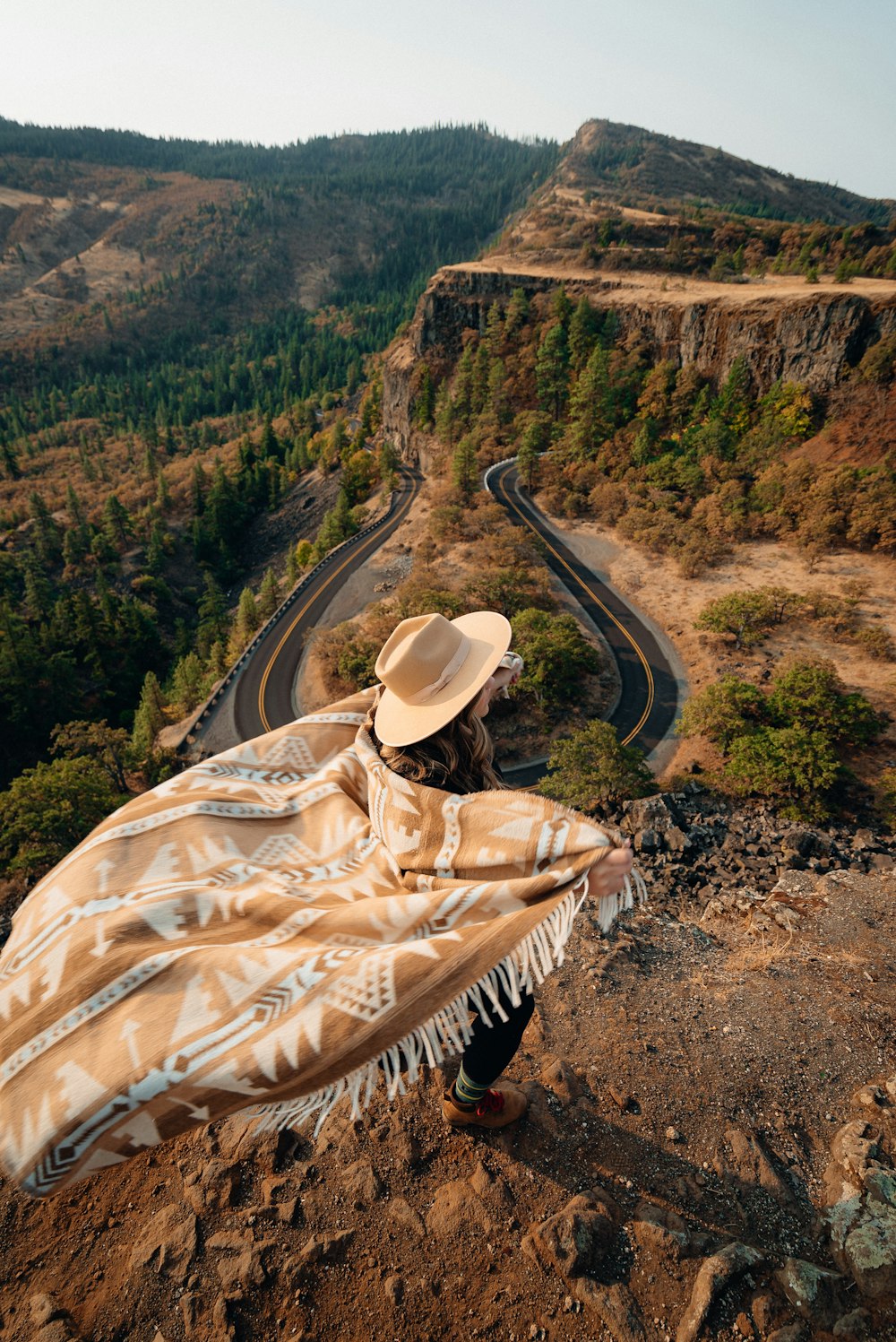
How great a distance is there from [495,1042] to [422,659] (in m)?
2.61

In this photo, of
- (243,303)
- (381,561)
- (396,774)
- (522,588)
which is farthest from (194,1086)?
(243,303)

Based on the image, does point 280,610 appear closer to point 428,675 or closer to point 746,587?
point 746,587

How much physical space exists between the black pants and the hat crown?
2.04 m

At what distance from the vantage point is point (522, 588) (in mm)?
29578

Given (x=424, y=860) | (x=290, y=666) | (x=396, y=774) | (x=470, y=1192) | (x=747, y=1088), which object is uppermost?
(x=396, y=774)

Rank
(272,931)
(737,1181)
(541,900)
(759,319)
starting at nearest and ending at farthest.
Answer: (541,900), (272,931), (737,1181), (759,319)

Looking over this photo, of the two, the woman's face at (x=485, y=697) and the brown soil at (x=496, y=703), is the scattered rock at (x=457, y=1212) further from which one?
the brown soil at (x=496, y=703)

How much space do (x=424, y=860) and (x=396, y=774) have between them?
507mm

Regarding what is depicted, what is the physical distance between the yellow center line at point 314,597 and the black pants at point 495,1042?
2396 centimetres

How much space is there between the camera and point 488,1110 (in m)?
4.60

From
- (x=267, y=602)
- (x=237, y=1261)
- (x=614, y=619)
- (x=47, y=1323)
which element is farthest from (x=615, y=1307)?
(x=267, y=602)

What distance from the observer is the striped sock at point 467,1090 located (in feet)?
13.8

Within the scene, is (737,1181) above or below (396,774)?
below

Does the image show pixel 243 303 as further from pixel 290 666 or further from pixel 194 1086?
pixel 194 1086
